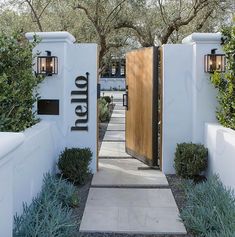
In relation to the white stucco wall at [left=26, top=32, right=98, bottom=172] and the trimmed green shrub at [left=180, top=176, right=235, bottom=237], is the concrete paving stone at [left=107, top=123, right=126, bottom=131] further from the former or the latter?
the trimmed green shrub at [left=180, top=176, right=235, bottom=237]

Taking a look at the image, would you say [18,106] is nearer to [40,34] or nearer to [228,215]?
[40,34]

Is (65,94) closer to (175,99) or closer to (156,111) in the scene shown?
(156,111)

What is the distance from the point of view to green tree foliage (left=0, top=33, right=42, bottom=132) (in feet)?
14.7

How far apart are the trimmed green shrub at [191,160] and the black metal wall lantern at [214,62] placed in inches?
47.1

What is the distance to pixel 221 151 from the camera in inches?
203

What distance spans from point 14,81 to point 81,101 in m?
1.70

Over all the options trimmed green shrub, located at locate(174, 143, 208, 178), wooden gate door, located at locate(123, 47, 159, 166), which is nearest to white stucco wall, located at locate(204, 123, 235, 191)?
trimmed green shrub, located at locate(174, 143, 208, 178)

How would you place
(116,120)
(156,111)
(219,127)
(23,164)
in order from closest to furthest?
1. (23,164)
2. (219,127)
3. (156,111)
4. (116,120)

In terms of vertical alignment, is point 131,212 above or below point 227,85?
below

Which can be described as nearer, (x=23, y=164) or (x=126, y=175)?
(x=23, y=164)

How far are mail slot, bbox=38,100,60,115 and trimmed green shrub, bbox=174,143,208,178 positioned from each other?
2022 mm

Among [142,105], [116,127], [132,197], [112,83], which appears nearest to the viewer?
[132,197]

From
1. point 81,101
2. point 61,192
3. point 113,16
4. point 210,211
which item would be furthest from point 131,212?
point 113,16

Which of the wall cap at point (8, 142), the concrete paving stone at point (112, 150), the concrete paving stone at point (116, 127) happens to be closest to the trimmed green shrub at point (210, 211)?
the wall cap at point (8, 142)
